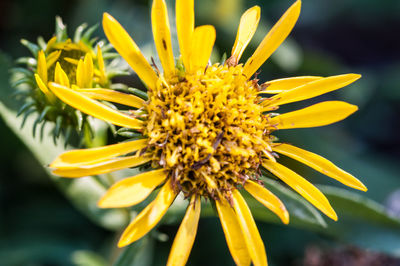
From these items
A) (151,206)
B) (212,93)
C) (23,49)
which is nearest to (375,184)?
(212,93)

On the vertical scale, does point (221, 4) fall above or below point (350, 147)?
above

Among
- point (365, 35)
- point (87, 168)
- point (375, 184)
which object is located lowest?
point (375, 184)

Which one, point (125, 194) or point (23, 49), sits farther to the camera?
point (23, 49)

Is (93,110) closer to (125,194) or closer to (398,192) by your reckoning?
(125,194)

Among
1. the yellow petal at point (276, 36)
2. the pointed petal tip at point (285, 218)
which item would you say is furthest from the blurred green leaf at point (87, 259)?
the yellow petal at point (276, 36)

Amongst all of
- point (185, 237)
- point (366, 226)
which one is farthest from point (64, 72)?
point (366, 226)

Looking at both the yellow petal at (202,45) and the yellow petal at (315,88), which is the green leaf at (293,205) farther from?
the yellow petal at (202,45)
